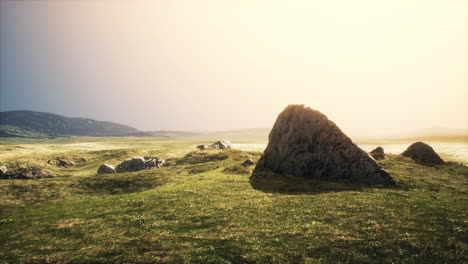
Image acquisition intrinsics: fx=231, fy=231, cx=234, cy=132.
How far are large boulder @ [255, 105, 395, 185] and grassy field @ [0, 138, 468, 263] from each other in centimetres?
285

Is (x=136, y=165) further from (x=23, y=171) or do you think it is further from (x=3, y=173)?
(x=3, y=173)

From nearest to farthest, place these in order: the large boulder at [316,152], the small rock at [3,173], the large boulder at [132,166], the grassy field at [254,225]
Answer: the grassy field at [254,225]
the large boulder at [316,152]
the small rock at [3,173]
the large boulder at [132,166]

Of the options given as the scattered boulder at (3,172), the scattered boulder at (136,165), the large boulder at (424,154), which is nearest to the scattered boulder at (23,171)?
the scattered boulder at (3,172)

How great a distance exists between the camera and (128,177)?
44.6m

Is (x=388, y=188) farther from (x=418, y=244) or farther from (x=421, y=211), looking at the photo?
(x=418, y=244)

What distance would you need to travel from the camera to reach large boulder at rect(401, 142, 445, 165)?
49650mm

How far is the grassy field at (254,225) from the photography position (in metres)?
14.2

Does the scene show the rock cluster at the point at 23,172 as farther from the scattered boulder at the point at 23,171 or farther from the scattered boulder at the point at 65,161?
the scattered boulder at the point at 65,161

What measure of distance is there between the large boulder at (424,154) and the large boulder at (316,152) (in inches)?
1136

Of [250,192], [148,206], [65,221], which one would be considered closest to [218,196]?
[250,192]

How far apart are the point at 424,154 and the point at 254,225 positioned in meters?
53.4

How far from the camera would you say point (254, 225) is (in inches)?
719

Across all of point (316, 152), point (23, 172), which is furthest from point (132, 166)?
point (316, 152)

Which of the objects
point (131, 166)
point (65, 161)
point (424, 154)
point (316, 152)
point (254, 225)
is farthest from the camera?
point (65, 161)
